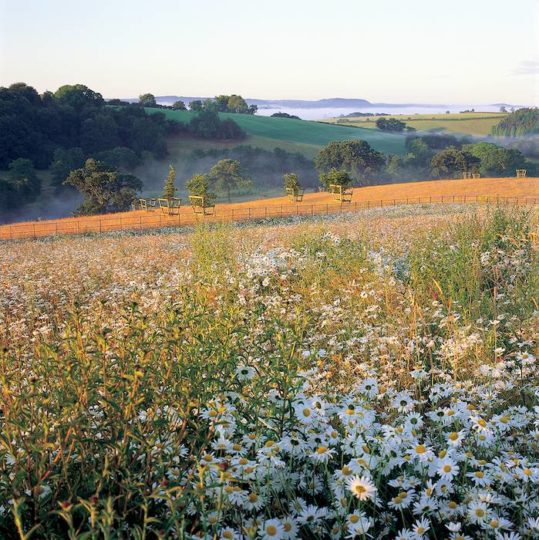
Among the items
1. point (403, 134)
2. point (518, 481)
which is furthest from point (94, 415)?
point (403, 134)

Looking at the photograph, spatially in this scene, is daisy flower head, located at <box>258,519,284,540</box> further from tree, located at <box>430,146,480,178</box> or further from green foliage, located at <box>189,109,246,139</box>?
green foliage, located at <box>189,109,246,139</box>

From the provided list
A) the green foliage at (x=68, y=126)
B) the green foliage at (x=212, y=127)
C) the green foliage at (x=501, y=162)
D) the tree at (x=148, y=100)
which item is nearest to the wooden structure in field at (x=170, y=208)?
the green foliage at (x=68, y=126)

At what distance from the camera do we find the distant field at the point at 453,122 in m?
130

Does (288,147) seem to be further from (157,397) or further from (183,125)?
(157,397)

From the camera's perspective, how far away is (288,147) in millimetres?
111688

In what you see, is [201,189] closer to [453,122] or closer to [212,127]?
[212,127]

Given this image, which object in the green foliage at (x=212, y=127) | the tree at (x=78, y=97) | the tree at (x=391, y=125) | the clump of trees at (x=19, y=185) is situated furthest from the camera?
the tree at (x=391, y=125)

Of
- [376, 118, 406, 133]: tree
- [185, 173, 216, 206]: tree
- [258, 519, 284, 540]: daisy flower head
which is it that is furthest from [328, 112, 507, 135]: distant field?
[258, 519, 284, 540]: daisy flower head

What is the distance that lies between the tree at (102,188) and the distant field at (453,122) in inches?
3093

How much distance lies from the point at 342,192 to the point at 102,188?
27507 millimetres

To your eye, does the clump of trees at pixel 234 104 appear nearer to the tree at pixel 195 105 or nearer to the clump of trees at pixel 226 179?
the tree at pixel 195 105

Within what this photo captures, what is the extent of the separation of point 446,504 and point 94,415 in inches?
74.6

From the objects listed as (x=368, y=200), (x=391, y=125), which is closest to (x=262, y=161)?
(x=391, y=125)

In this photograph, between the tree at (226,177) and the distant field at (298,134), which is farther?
the distant field at (298,134)
